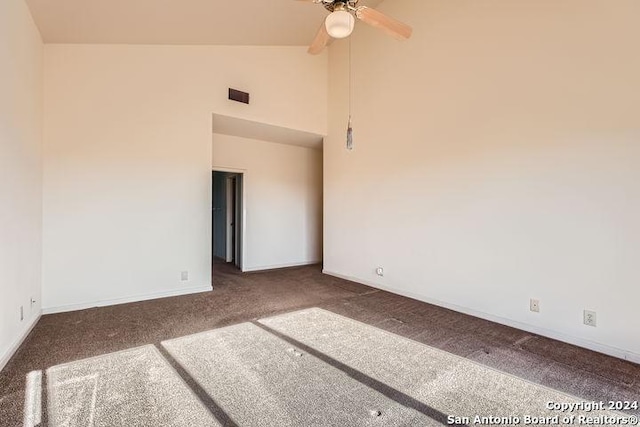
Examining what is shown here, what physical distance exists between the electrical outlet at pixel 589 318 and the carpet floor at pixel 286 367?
252mm

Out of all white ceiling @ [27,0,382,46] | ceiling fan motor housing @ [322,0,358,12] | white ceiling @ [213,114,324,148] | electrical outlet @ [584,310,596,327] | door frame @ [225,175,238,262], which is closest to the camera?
ceiling fan motor housing @ [322,0,358,12]

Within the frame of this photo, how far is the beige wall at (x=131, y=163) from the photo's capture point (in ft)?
12.1

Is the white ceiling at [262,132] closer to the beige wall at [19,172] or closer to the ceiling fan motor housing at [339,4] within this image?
the beige wall at [19,172]

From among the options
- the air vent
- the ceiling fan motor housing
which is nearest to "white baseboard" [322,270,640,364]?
the ceiling fan motor housing

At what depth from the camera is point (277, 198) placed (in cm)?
655

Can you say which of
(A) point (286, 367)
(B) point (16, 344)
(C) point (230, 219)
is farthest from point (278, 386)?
(C) point (230, 219)

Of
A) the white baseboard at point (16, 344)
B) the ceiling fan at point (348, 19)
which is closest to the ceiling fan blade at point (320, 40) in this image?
the ceiling fan at point (348, 19)

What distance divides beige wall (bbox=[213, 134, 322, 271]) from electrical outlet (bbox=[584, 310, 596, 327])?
5003 mm

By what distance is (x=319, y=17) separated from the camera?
4465 millimetres

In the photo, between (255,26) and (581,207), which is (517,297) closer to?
(581,207)

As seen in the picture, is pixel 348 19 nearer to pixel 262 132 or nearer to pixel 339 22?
pixel 339 22

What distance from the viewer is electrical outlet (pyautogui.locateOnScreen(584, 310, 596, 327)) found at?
2726mm

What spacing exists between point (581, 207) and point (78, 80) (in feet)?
18.6

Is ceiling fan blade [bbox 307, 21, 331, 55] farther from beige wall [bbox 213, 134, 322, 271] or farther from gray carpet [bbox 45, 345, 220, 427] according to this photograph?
beige wall [bbox 213, 134, 322, 271]
